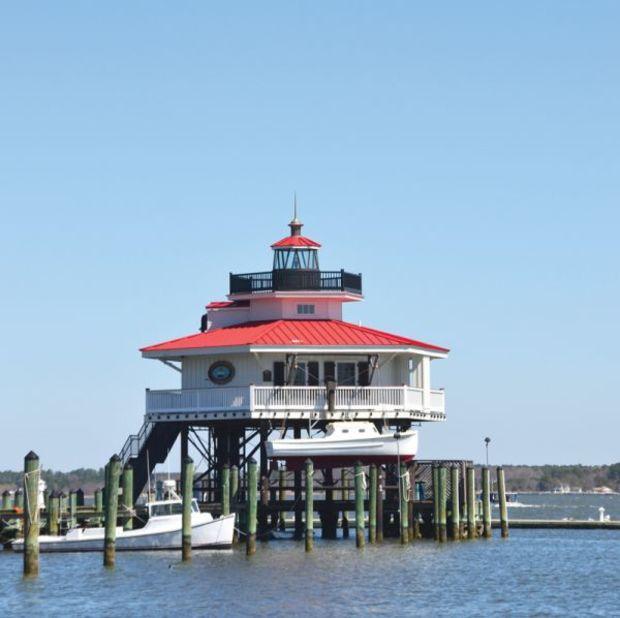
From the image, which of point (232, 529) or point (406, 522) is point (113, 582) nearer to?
point (232, 529)

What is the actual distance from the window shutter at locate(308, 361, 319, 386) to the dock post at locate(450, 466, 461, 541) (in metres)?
6.72

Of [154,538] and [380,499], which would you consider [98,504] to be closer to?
[154,538]

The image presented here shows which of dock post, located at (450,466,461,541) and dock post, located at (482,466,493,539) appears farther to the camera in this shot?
dock post, located at (482,466,493,539)

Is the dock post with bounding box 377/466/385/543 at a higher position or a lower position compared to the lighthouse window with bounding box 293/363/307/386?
lower

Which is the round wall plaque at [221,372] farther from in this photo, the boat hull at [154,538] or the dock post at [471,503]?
the dock post at [471,503]

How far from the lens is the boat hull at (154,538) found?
2830 inches

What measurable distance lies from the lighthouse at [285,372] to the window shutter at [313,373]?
4cm

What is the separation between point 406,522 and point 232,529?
7149mm

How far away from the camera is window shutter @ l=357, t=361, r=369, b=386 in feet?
263

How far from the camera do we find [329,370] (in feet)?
262

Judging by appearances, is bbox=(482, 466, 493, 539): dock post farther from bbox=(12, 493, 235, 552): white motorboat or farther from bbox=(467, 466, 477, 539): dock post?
bbox=(12, 493, 235, 552): white motorboat

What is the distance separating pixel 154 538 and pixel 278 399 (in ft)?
26.5

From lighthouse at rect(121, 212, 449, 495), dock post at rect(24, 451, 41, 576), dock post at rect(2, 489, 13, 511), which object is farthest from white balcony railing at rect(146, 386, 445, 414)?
dock post at rect(24, 451, 41, 576)

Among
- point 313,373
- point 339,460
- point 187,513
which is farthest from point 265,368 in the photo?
point 187,513
